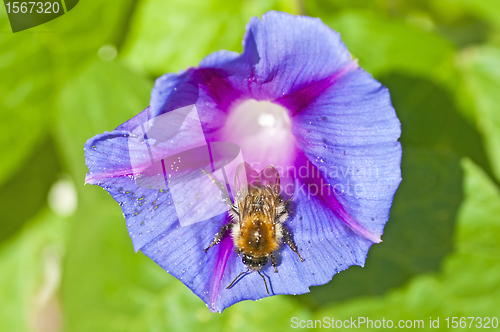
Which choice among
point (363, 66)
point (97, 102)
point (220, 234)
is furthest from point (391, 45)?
point (97, 102)

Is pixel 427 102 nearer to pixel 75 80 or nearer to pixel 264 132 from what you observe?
pixel 264 132

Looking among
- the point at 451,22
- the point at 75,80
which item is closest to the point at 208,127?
the point at 75,80

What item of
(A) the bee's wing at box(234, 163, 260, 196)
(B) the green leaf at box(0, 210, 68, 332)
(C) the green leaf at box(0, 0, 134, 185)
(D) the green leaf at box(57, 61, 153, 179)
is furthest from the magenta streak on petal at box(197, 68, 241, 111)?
(B) the green leaf at box(0, 210, 68, 332)

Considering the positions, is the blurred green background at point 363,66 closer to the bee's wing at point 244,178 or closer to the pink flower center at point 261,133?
the pink flower center at point 261,133

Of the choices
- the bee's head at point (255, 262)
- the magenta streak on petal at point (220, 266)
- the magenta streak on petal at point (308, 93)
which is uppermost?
the magenta streak on petal at point (308, 93)

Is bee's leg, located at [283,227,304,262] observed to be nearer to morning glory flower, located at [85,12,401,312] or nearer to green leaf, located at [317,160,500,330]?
morning glory flower, located at [85,12,401,312]

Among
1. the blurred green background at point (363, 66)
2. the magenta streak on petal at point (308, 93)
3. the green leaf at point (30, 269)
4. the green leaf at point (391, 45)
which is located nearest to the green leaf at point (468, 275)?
the blurred green background at point (363, 66)
